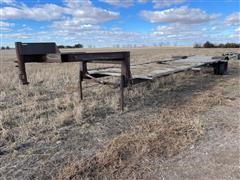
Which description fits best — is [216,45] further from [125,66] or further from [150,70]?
[125,66]

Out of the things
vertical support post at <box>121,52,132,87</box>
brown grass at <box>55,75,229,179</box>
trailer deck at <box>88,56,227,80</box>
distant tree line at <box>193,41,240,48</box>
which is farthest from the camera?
distant tree line at <box>193,41,240,48</box>

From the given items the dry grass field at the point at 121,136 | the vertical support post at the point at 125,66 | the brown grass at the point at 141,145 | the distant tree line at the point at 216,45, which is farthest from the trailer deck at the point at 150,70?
the distant tree line at the point at 216,45

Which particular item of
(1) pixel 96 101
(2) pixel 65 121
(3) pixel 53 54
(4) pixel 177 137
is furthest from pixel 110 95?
(4) pixel 177 137

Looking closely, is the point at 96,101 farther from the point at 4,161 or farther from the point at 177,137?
the point at 4,161

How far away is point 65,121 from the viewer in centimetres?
479

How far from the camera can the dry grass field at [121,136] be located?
10.2ft

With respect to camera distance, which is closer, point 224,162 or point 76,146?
point 224,162

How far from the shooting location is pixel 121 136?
13.3ft

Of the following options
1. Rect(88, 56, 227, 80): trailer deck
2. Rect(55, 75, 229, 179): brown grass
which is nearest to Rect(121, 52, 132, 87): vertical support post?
Rect(88, 56, 227, 80): trailer deck

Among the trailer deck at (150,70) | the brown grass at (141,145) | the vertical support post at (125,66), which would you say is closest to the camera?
the brown grass at (141,145)

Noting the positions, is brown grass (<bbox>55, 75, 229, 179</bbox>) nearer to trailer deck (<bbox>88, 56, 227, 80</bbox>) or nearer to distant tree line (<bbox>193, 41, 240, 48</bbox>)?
trailer deck (<bbox>88, 56, 227, 80</bbox>)

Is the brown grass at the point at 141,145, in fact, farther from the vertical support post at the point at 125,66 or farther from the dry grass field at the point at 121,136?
the vertical support post at the point at 125,66

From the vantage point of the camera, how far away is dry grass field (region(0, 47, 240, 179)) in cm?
312

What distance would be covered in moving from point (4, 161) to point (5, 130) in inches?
41.9
